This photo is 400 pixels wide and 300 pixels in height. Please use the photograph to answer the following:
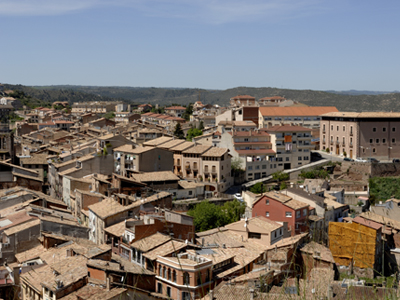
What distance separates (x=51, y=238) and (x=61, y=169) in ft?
36.3

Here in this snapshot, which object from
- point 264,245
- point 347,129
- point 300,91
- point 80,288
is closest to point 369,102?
point 300,91

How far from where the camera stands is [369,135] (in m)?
36.2

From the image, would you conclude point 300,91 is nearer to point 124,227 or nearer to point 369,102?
point 369,102

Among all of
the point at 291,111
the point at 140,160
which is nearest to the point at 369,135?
the point at 291,111

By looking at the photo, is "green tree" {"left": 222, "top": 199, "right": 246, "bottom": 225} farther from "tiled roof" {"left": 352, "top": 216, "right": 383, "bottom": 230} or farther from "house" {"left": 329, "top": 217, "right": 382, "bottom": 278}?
"tiled roof" {"left": 352, "top": 216, "right": 383, "bottom": 230}

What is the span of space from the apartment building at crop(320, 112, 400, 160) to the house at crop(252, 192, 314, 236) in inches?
662

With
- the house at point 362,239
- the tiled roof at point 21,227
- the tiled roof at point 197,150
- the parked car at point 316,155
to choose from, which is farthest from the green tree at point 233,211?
the parked car at point 316,155

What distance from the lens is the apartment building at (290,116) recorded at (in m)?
43.8

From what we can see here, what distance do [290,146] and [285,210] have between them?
48.1ft

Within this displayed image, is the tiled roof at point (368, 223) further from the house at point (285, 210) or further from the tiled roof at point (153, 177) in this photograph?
the tiled roof at point (153, 177)

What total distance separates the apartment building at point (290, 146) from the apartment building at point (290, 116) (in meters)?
8.20

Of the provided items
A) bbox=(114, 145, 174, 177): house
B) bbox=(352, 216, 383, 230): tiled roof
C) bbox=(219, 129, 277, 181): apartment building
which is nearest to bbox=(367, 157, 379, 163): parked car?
bbox=(219, 129, 277, 181): apartment building

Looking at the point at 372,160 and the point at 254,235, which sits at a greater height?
the point at 372,160

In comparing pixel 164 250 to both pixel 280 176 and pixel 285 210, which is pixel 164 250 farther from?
pixel 280 176
